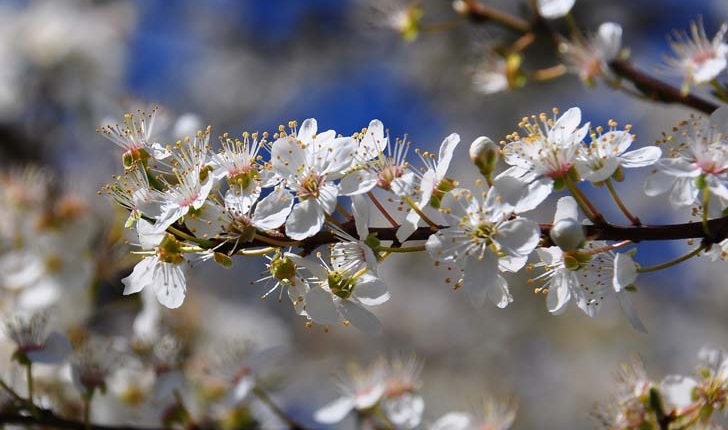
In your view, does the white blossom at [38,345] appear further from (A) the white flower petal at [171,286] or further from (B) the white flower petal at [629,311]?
(B) the white flower petal at [629,311]

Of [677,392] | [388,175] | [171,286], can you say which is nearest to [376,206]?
[388,175]

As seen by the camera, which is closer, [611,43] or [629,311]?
[629,311]

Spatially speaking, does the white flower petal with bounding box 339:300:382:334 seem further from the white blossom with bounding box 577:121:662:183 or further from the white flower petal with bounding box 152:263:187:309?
the white blossom with bounding box 577:121:662:183

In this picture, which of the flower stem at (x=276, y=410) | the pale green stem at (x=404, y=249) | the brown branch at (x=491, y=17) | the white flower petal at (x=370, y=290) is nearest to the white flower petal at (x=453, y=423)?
A: the flower stem at (x=276, y=410)

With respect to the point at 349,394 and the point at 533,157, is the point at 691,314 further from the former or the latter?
the point at 533,157

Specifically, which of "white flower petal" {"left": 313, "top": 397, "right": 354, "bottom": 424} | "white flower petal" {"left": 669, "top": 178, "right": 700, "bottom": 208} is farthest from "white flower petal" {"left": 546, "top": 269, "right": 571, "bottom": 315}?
"white flower petal" {"left": 313, "top": 397, "right": 354, "bottom": 424}

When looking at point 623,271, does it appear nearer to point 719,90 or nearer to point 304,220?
point 304,220
